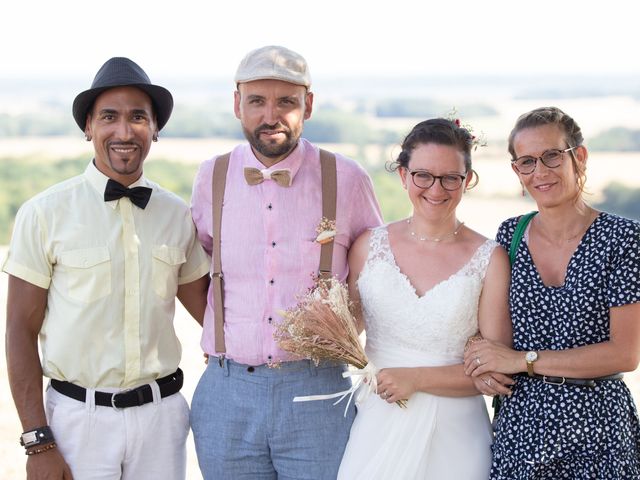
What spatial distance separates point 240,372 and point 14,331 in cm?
94

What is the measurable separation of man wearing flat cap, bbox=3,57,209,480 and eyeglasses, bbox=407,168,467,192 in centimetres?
108

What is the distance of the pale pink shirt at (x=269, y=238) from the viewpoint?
3.79m


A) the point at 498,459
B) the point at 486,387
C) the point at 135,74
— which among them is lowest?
A: the point at 498,459

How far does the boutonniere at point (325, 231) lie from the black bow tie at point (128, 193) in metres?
0.74

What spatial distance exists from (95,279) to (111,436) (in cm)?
63

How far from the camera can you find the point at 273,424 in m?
3.71

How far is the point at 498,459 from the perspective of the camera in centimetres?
346

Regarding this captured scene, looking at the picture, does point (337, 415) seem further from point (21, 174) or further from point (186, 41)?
point (186, 41)

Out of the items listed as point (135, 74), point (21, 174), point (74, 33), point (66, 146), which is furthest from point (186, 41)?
point (135, 74)

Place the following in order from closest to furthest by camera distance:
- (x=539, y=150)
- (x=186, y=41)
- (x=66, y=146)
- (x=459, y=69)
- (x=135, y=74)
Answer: (x=539, y=150)
(x=135, y=74)
(x=66, y=146)
(x=459, y=69)
(x=186, y=41)

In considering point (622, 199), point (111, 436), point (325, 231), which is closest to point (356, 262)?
point (325, 231)

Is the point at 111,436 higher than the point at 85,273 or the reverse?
the reverse

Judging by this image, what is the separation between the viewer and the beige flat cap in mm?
3766

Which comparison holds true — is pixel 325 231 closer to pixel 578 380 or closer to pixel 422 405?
pixel 422 405
